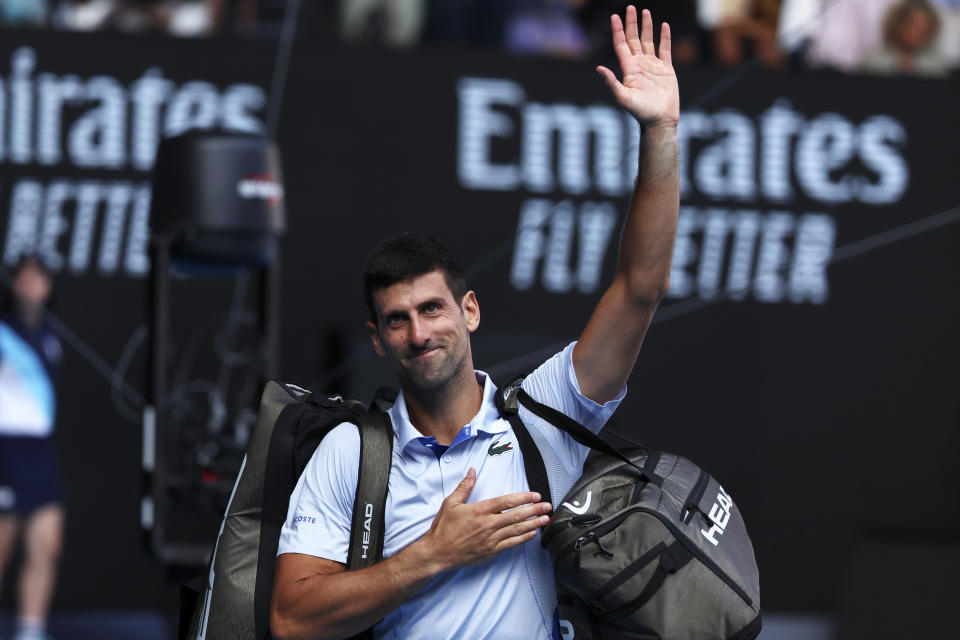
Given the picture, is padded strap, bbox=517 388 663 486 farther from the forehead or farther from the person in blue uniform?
the person in blue uniform

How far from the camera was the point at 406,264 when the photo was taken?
88.3 inches

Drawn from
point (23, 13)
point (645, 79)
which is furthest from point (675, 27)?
point (645, 79)

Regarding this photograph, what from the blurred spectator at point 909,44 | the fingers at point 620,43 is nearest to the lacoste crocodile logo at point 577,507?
the fingers at point 620,43

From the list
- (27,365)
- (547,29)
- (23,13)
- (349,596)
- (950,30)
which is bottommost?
(27,365)

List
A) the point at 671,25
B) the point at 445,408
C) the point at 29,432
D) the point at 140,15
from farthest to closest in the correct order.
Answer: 1. the point at 671,25
2. the point at 140,15
3. the point at 29,432
4. the point at 445,408

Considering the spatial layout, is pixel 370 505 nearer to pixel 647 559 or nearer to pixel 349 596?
pixel 349 596

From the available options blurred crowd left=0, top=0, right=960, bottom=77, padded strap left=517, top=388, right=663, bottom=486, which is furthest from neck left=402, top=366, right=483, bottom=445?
blurred crowd left=0, top=0, right=960, bottom=77

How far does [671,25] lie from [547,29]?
591mm

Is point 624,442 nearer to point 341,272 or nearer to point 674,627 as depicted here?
point 674,627

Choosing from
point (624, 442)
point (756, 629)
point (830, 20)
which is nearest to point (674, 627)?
point (756, 629)

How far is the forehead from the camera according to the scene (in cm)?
222

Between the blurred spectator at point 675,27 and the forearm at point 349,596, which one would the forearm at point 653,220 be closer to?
the forearm at point 349,596

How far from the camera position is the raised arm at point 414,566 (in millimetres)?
2045

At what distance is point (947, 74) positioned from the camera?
6.64 meters
